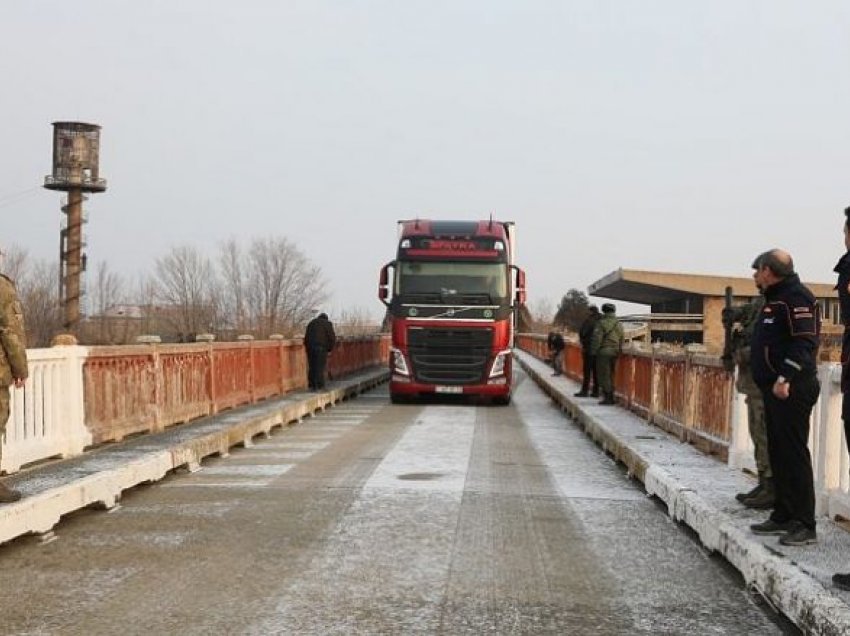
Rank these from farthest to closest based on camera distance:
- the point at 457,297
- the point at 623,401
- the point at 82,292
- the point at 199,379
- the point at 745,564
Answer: the point at 82,292, the point at 457,297, the point at 623,401, the point at 199,379, the point at 745,564

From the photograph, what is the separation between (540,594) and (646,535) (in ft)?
6.45

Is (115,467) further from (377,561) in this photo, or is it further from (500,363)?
(500,363)

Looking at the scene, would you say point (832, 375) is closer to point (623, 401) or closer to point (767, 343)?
point (767, 343)

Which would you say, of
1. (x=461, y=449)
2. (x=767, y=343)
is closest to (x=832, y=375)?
(x=767, y=343)

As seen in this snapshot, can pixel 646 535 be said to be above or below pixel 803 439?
below

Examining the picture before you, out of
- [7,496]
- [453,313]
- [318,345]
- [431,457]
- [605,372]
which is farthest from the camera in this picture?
[318,345]

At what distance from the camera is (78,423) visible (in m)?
9.39

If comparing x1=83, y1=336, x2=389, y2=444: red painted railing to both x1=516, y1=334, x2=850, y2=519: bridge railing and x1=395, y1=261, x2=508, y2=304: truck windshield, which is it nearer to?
x1=395, y1=261, x2=508, y2=304: truck windshield

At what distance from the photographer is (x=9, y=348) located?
638 centimetres

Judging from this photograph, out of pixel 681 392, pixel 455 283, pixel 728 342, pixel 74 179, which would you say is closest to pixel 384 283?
pixel 455 283

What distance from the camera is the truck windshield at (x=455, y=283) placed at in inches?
721

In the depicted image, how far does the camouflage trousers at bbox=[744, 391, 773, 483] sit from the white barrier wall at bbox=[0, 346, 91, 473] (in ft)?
20.5

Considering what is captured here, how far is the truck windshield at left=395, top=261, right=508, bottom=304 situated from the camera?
1831 cm

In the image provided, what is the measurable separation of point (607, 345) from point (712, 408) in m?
5.95
